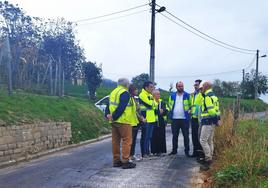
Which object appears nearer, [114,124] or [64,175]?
[64,175]

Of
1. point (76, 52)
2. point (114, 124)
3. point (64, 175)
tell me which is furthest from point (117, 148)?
point (76, 52)

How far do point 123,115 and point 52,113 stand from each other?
17.5 ft

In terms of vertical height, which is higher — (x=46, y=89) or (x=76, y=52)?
(x=76, y=52)

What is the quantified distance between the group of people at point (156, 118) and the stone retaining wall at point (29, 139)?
2.66 meters

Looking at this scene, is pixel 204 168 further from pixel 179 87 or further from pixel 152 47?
pixel 152 47

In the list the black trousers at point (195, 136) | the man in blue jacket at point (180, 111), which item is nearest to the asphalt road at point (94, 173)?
the black trousers at point (195, 136)

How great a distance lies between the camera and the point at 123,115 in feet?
26.8

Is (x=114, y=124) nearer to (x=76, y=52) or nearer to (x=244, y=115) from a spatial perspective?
(x=244, y=115)

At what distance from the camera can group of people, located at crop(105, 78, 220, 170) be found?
8.19 m

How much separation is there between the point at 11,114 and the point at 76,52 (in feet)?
95.8

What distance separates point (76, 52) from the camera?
39.2 m

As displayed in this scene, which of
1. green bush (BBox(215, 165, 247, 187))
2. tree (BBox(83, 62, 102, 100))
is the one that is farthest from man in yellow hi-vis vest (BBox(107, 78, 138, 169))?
tree (BBox(83, 62, 102, 100))

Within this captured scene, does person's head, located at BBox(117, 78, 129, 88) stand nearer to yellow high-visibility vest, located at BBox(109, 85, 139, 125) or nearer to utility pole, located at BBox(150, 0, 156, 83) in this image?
yellow high-visibility vest, located at BBox(109, 85, 139, 125)

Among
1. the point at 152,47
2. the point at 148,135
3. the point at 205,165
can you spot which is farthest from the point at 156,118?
the point at 152,47
